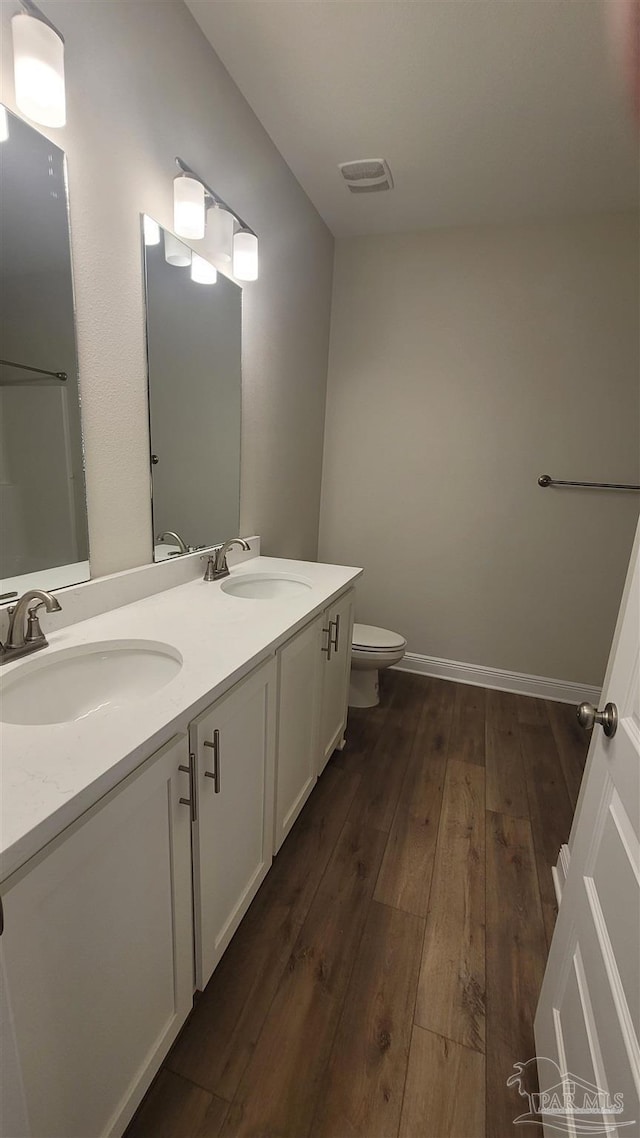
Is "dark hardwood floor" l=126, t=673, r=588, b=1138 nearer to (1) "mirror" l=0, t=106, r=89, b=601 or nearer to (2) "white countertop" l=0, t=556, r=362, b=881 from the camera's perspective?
(2) "white countertop" l=0, t=556, r=362, b=881

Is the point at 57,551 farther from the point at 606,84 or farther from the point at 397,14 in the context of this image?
the point at 606,84

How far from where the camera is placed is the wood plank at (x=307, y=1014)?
0.98 meters

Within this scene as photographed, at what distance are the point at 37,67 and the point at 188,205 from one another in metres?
0.51

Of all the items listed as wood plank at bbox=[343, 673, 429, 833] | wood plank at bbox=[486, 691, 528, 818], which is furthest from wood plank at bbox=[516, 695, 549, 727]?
wood plank at bbox=[343, 673, 429, 833]

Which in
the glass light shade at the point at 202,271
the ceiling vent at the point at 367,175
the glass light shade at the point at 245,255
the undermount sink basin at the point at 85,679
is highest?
the ceiling vent at the point at 367,175

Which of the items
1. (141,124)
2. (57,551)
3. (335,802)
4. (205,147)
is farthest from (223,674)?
(205,147)

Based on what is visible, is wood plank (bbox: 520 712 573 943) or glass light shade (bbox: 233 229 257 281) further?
glass light shade (bbox: 233 229 257 281)

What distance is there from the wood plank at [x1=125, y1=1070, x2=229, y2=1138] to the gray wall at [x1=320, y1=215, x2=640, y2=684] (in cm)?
229

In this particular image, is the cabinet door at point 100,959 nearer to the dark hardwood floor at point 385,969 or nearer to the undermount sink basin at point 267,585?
the dark hardwood floor at point 385,969

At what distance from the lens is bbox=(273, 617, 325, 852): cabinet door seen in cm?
139

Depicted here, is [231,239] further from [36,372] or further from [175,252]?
[36,372]

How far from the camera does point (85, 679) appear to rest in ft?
3.55

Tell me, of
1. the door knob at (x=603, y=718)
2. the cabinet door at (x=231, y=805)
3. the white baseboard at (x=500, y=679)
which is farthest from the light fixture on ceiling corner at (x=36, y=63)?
the white baseboard at (x=500, y=679)

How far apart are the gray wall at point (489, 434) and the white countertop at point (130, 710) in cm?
144
